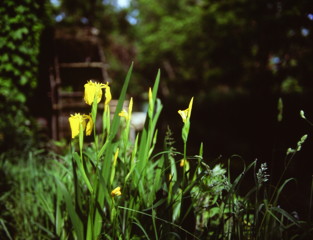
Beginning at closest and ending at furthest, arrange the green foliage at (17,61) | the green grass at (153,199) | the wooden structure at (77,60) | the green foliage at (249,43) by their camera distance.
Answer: the green grass at (153,199)
the green foliage at (17,61)
the green foliage at (249,43)
the wooden structure at (77,60)

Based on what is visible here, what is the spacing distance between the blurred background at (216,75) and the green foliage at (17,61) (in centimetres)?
1

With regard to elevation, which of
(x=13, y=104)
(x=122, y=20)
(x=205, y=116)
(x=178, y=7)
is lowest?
(x=205, y=116)

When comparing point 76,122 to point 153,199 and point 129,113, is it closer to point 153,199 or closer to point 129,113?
point 129,113

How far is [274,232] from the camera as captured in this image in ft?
3.26

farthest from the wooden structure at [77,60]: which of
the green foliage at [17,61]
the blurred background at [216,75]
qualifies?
the green foliage at [17,61]

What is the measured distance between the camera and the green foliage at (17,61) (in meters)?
3.42

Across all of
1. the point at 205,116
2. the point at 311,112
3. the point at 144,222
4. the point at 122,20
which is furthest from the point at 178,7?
the point at 144,222

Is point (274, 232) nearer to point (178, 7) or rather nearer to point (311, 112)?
point (311, 112)

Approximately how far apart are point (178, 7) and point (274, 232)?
20894 mm

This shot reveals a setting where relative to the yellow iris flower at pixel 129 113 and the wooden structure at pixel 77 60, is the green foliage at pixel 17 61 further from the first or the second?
the yellow iris flower at pixel 129 113

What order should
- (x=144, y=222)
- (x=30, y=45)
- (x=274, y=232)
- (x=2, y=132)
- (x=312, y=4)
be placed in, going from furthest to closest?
(x=30, y=45), (x=2, y=132), (x=312, y=4), (x=144, y=222), (x=274, y=232)

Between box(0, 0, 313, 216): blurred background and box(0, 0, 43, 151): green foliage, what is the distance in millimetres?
13

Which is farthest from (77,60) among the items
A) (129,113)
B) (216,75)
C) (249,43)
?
(129,113)

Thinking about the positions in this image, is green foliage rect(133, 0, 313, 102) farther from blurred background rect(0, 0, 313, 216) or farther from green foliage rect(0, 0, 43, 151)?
green foliage rect(0, 0, 43, 151)
